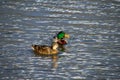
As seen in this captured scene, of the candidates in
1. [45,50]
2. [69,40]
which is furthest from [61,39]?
[45,50]

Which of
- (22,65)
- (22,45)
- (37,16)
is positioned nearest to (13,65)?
(22,65)

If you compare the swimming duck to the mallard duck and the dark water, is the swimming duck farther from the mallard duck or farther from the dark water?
the mallard duck

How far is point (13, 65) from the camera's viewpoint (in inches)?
965

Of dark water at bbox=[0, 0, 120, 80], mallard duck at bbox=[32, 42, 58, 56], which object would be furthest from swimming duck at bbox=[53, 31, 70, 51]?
mallard duck at bbox=[32, 42, 58, 56]

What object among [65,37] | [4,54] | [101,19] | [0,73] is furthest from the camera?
[101,19]

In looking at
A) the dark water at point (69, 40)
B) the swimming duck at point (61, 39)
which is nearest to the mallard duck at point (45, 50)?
the dark water at point (69, 40)

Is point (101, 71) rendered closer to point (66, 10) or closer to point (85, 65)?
point (85, 65)

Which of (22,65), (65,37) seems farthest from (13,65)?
(65,37)

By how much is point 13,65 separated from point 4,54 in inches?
54.6

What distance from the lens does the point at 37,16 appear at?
31.6 m

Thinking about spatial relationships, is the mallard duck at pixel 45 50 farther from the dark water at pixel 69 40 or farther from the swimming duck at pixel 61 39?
the swimming duck at pixel 61 39

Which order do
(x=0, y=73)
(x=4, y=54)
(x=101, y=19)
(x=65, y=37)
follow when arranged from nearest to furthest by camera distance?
1. (x=0, y=73)
2. (x=4, y=54)
3. (x=65, y=37)
4. (x=101, y=19)

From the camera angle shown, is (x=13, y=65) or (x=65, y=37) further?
(x=65, y=37)

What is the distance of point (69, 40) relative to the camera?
28.8 m
